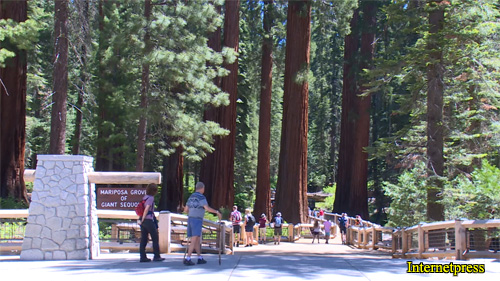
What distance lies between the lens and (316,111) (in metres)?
62.9

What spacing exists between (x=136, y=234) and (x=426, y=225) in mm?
7258

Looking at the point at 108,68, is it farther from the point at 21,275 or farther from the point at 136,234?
the point at 21,275

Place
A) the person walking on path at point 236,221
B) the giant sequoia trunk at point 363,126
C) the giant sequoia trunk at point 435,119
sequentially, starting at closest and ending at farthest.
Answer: the giant sequoia trunk at point 435,119
the person walking on path at point 236,221
the giant sequoia trunk at point 363,126

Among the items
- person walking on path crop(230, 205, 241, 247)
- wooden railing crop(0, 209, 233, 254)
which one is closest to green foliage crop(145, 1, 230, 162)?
person walking on path crop(230, 205, 241, 247)

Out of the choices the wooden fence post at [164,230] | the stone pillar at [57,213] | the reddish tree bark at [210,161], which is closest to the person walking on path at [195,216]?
the stone pillar at [57,213]

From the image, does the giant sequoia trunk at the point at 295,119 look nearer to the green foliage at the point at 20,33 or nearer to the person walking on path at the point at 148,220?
the green foliage at the point at 20,33

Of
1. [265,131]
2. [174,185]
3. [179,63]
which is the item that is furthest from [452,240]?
[174,185]

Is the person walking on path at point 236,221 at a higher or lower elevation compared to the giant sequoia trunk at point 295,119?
lower

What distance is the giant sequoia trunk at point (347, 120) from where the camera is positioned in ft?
111

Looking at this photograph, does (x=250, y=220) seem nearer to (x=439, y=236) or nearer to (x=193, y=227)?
(x=439, y=236)

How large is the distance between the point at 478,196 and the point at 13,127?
16633 mm

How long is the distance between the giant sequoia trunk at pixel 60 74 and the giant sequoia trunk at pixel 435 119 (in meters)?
11.6

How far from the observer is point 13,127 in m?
22.2

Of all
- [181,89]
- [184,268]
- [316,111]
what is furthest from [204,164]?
[316,111]
